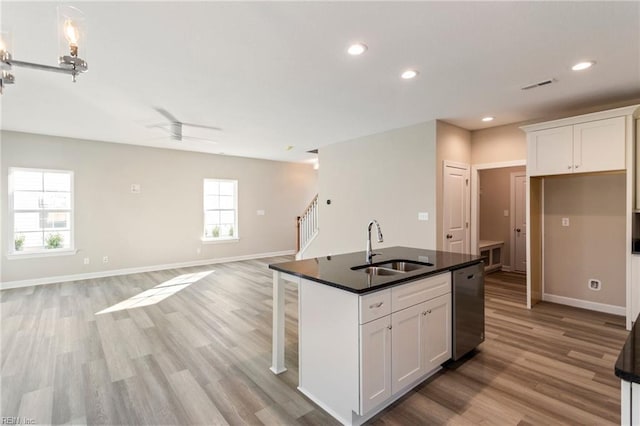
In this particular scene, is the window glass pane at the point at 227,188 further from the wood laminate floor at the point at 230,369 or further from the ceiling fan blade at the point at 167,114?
the wood laminate floor at the point at 230,369

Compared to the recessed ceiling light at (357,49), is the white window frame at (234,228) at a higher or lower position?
lower

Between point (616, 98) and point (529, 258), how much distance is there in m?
2.32

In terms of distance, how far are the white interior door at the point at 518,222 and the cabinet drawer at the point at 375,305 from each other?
616 centimetres

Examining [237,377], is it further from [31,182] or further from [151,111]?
[31,182]

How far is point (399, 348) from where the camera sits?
7.10 ft

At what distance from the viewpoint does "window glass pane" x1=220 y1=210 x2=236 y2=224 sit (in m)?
8.18

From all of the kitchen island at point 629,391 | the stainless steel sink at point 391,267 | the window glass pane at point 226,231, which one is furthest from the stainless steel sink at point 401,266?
the window glass pane at point 226,231

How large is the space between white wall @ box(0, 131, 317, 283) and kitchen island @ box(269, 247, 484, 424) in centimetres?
561

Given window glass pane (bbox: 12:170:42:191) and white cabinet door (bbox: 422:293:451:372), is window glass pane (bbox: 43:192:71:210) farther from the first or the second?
white cabinet door (bbox: 422:293:451:372)

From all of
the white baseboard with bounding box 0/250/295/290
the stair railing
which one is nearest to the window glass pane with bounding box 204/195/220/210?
the white baseboard with bounding box 0/250/295/290

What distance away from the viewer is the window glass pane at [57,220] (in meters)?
5.84

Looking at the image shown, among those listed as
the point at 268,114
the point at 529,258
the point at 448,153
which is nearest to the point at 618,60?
the point at 448,153

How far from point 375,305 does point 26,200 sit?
698 cm

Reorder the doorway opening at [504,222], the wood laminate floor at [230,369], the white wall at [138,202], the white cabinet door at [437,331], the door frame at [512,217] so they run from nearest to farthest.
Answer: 1. the wood laminate floor at [230,369]
2. the white cabinet door at [437,331]
3. the white wall at [138,202]
4. the doorway opening at [504,222]
5. the door frame at [512,217]
